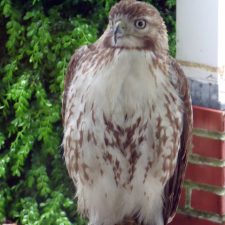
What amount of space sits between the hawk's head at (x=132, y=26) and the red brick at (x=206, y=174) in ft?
2.10

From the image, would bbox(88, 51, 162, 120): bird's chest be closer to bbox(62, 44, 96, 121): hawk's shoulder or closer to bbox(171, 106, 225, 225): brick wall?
bbox(62, 44, 96, 121): hawk's shoulder

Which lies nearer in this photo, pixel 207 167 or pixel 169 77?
pixel 169 77

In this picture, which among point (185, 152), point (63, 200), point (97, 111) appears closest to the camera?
point (97, 111)

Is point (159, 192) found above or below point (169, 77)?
below

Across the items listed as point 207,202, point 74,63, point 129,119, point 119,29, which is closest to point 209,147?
point 207,202

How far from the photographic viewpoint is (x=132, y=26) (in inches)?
109

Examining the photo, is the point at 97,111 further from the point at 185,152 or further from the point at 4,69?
the point at 4,69

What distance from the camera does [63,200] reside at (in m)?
3.75

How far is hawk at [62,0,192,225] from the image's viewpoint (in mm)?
2809

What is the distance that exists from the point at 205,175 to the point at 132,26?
777 mm

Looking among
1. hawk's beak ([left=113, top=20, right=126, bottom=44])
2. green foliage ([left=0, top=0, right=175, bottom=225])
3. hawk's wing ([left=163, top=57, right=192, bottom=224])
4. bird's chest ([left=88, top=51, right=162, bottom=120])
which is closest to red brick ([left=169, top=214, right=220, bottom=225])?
hawk's wing ([left=163, top=57, right=192, bottom=224])

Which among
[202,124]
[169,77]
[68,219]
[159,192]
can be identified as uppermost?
[169,77]

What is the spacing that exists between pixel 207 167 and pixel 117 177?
0.41 m

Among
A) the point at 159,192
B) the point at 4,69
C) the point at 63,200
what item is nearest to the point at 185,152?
the point at 159,192
